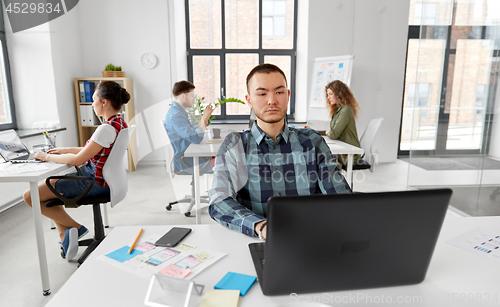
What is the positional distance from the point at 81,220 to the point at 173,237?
7.89 feet

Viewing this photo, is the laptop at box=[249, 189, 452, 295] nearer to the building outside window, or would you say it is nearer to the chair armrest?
the chair armrest

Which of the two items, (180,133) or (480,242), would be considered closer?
(480,242)

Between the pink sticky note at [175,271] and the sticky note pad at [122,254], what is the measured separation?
0.13m

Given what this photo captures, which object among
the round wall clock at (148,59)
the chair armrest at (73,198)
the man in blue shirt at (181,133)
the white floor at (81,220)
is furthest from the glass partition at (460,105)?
the round wall clock at (148,59)

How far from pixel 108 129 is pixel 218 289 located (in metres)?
1.66

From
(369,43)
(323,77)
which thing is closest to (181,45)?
(323,77)

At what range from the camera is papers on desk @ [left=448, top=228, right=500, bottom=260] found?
952 millimetres

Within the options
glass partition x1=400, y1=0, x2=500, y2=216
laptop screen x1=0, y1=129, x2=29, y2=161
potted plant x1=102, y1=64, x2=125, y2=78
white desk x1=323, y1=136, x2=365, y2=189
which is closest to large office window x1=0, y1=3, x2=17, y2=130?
potted plant x1=102, y1=64, x2=125, y2=78

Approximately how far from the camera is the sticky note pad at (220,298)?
0.69 meters

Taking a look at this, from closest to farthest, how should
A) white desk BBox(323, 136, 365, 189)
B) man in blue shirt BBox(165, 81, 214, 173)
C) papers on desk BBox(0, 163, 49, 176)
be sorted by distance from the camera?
1. papers on desk BBox(0, 163, 49, 176)
2. white desk BBox(323, 136, 365, 189)
3. man in blue shirt BBox(165, 81, 214, 173)

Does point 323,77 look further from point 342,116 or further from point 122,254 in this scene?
point 122,254

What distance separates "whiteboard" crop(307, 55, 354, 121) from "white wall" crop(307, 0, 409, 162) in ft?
0.47

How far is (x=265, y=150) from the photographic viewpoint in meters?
1.32

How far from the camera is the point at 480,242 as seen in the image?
1007mm
